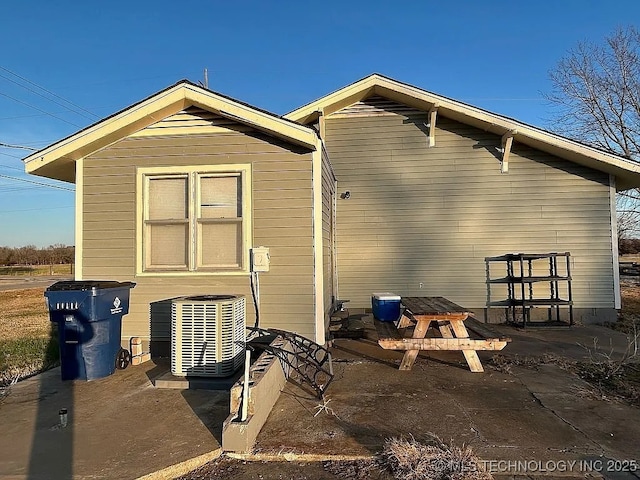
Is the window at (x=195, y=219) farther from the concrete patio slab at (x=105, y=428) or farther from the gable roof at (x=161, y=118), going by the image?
the concrete patio slab at (x=105, y=428)

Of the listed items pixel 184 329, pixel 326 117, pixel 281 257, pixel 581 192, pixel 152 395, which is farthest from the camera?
pixel 326 117

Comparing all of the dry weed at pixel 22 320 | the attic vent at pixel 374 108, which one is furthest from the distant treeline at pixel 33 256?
the attic vent at pixel 374 108

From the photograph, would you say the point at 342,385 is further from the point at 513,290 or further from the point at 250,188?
the point at 513,290

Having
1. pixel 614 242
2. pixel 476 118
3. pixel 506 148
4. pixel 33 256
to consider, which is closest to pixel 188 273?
pixel 476 118

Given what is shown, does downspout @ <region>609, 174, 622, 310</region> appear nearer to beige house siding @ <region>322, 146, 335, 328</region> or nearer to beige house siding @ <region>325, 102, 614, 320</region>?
beige house siding @ <region>325, 102, 614, 320</region>

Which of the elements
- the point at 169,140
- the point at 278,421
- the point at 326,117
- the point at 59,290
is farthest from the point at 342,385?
the point at 326,117

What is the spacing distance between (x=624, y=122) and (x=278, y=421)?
20957 millimetres

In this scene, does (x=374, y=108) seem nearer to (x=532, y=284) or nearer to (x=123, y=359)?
(x=532, y=284)

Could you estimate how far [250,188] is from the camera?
5.33 metres

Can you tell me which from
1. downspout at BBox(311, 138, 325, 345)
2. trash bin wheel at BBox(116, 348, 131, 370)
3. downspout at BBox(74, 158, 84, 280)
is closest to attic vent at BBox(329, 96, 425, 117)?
downspout at BBox(311, 138, 325, 345)

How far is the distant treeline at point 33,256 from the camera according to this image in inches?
2094

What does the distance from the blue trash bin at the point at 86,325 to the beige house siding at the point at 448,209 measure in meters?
4.87

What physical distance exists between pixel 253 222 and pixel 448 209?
465 cm

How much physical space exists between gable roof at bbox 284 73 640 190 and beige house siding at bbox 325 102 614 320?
26cm
